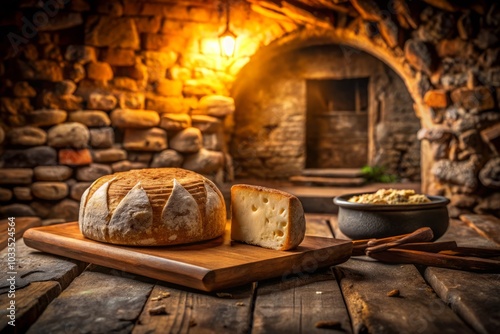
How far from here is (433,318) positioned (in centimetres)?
181

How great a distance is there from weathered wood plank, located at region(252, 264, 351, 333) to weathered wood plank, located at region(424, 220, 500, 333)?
0.43 metres

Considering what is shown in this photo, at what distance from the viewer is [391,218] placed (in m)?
2.94

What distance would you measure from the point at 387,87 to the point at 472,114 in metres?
3.47

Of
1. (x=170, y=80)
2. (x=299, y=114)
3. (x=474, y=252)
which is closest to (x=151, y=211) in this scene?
(x=474, y=252)

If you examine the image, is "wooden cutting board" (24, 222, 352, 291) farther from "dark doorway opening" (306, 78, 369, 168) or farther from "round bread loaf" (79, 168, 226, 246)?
"dark doorway opening" (306, 78, 369, 168)

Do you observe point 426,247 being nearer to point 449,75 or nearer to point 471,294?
point 471,294

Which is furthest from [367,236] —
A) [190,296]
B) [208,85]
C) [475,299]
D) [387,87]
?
[387,87]

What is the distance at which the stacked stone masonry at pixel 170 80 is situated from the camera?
15.5ft

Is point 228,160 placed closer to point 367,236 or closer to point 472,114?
point 472,114

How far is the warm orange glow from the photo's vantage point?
5465 millimetres

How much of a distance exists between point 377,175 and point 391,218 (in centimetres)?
527

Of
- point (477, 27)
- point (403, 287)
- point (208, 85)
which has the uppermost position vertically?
point (477, 27)

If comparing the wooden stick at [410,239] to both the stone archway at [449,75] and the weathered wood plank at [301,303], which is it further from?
Result: the stone archway at [449,75]

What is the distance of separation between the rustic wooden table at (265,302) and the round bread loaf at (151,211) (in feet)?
0.66
